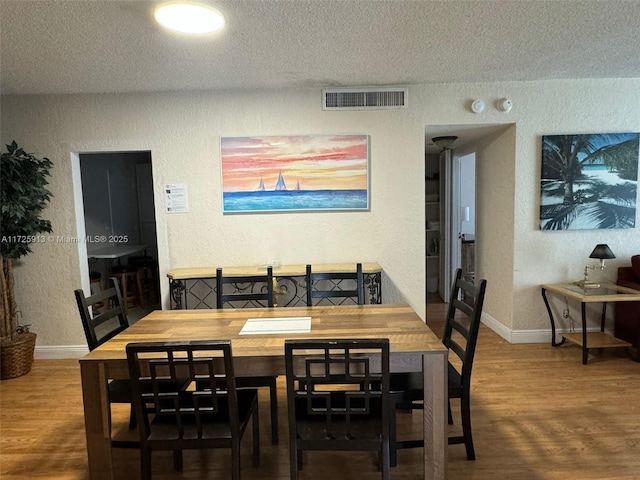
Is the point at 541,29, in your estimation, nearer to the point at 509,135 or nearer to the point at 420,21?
the point at 420,21

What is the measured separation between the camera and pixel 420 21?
2133 mm

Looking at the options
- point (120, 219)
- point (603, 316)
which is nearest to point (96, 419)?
point (603, 316)

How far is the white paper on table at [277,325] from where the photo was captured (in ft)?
5.97

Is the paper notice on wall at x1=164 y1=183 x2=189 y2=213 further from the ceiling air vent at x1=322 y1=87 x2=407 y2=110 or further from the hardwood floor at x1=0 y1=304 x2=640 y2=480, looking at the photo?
the hardwood floor at x1=0 y1=304 x2=640 y2=480

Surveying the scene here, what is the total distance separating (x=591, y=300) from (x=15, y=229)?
4.71m

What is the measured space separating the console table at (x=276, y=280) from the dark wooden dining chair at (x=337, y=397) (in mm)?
1452

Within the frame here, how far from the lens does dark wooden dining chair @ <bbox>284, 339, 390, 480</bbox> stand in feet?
4.38

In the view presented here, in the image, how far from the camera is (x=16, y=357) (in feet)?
9.92

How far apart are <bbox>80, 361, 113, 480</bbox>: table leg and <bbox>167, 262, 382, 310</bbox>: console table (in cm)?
158

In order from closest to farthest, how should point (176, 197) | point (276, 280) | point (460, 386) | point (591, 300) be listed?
1. point (460, 386)
2. point (591, 300)
3. point (276, 280)
4. point (176, 197)

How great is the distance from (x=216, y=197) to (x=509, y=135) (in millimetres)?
2795

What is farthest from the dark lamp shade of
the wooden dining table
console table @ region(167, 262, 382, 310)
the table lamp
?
the wooden dining table

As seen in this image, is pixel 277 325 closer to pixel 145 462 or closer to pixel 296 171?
pixel 145 462

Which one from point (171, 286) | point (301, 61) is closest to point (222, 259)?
point (171, 286)
